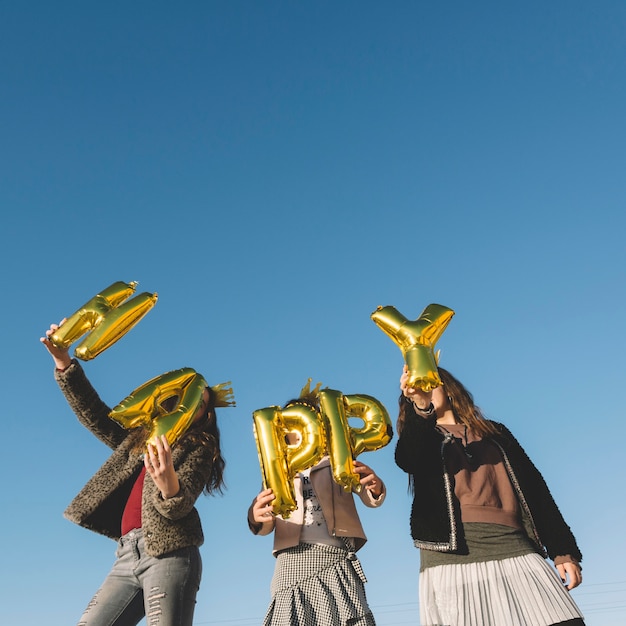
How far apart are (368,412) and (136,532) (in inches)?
63.3

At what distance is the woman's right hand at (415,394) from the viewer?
449 cm

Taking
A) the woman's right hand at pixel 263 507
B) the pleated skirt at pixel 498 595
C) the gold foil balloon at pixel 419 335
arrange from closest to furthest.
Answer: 1. the pleated skirt at pixel 498 595
2. the gold foil balloon at pixel 419 335
3. the woman's right hand at pixel 263 507

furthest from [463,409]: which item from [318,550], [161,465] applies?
[161,465]

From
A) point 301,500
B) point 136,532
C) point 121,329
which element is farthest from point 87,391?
point 301,500

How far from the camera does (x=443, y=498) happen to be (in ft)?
14.9

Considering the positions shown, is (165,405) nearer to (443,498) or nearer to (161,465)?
(161,465)

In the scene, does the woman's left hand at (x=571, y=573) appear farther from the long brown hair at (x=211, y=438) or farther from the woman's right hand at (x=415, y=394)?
the long brown hair at (x=211, y=438)

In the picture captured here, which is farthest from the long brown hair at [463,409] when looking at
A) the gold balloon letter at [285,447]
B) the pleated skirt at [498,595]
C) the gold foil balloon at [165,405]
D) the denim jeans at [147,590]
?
the denim jeans at [147,590]

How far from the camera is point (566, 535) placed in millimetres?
4582

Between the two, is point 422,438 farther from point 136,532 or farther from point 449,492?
point 136,532

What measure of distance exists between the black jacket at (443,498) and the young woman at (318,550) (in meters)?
0.31

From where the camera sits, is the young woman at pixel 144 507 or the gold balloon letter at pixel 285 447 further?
the young woman at pixel 144 507

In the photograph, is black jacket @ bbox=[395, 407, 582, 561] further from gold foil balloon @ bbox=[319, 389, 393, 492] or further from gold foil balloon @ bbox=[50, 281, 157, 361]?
gold foil balloon @ bbox=[50, 281, 157, 361]

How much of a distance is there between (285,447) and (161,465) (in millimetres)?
722
